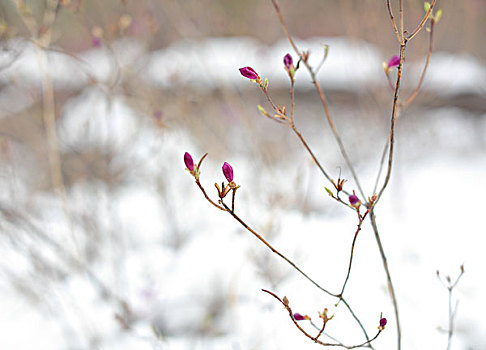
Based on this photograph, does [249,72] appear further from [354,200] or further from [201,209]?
[201,209]

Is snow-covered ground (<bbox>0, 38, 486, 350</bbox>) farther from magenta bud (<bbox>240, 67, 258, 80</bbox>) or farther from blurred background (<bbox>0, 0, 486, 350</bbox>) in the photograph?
magenta bud (<bbox>240, 67, 258, 80</bbox>)

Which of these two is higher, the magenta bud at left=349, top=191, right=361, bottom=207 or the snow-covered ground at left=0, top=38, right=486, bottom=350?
the snow-covered ground at left=0, top=38, right=486, bottom=350

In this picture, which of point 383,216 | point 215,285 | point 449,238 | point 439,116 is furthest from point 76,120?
point 439,116

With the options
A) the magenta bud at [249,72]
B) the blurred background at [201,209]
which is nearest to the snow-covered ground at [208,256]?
the blurred background at [201,209]

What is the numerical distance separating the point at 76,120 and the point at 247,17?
293cm

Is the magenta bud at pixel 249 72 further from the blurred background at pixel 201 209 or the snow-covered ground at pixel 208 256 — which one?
the blurred background at pixel 201 209

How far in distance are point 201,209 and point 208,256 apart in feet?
1.73

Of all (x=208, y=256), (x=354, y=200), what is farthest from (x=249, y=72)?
(x=208, y=256)

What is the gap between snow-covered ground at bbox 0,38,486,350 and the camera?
1654 mm

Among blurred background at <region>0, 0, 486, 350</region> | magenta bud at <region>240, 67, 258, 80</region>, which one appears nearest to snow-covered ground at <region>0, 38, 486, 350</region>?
blurred background at <region>0, 0, 486, 350</region>

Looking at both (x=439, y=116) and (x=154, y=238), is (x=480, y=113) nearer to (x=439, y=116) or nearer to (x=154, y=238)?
(x=439, y=116)

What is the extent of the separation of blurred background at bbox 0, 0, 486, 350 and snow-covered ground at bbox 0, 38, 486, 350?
0.4 inches

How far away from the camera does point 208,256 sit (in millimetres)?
2238

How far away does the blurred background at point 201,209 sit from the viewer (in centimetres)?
165
